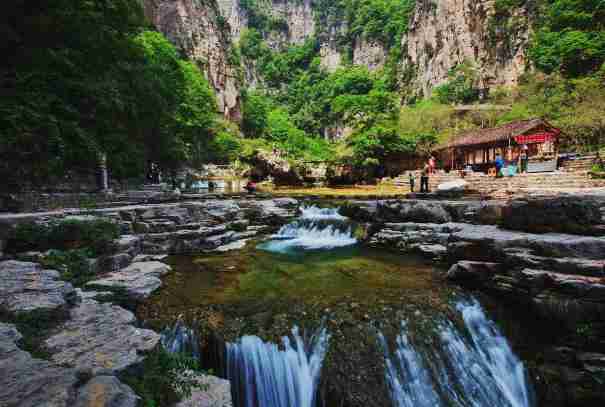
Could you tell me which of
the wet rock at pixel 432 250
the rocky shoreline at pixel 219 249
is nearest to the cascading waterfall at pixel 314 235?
Result: the rocky shoreline at pixel 219 249

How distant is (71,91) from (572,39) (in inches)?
1637

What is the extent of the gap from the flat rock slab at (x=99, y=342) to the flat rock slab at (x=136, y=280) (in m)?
1.37

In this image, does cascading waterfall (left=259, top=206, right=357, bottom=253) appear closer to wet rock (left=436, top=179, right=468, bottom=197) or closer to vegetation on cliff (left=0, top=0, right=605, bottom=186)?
wet rock (left=436, top=179, right=468, bottom=197)

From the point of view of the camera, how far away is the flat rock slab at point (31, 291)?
11.3 feet

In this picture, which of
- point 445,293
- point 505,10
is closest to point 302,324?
point 445,293

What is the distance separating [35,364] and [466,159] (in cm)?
3220

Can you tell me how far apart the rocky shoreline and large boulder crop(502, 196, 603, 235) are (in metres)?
0.02

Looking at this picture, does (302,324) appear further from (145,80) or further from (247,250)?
(145,80)

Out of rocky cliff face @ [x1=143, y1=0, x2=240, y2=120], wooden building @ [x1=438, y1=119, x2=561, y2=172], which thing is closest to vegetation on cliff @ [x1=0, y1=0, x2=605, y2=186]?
wooden building @ [x1=438, y1=119, x2=561, y2=172]

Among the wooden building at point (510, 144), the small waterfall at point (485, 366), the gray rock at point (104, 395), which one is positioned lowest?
the small waterfall at point (485, 366)

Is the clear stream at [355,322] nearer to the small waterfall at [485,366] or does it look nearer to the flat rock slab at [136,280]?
the small waterfall at [485,366]

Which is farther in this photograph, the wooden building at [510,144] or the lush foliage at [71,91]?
the wooden building at [510,144]

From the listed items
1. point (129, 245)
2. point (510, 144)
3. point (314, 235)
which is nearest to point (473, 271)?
point (314, 235)

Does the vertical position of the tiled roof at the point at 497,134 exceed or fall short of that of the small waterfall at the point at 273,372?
it exceeds it
